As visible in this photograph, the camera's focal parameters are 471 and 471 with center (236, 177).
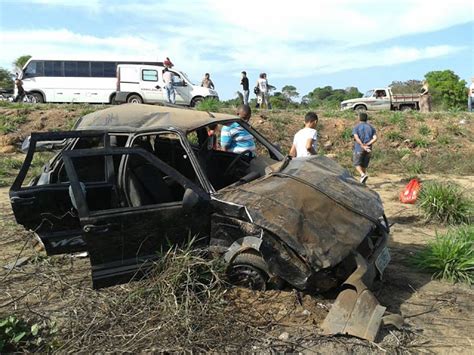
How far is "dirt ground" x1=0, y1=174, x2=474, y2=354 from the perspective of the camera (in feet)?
11.2

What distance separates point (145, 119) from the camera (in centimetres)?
496

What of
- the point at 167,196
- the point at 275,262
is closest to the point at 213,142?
the point at 167,196

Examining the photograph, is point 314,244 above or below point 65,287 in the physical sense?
above

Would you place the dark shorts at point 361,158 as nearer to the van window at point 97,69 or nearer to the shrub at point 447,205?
the shrub at point 447,205

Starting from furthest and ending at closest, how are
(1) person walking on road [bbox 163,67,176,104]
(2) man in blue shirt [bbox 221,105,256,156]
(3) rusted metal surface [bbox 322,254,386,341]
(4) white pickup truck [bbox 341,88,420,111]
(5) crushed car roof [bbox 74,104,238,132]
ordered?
(4) white pickup truck [bbox 341,88,420,111]
(1) person walking on road [bbox 163,67,176,104]
(2) man in blue shirt [bbox 221,105,256,156]
(5) crushed car roof [bbox 74,104,238,132]
(3) rusted metal surface [bbox 322,254,386,341]

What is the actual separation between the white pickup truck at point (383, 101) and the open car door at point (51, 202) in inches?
812

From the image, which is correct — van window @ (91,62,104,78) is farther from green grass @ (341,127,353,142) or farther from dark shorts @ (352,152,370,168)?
dark shorts @ (352,152,370,168)

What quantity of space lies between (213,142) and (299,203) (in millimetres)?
2137

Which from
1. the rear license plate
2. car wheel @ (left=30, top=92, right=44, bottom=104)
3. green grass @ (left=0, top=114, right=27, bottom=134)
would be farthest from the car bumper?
the rear license plate

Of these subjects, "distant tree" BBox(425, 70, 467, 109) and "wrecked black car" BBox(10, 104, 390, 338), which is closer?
"wrecked black car" BBox(10, 104, 390, 338)

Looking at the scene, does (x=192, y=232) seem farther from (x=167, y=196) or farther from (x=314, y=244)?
(x=314, y=244)

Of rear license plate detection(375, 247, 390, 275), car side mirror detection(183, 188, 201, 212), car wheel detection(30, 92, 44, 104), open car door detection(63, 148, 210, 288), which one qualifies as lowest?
rear license plate detection(375, 247, 390, 275)

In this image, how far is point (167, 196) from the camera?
4500mm

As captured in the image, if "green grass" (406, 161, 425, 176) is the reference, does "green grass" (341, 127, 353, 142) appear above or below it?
above
